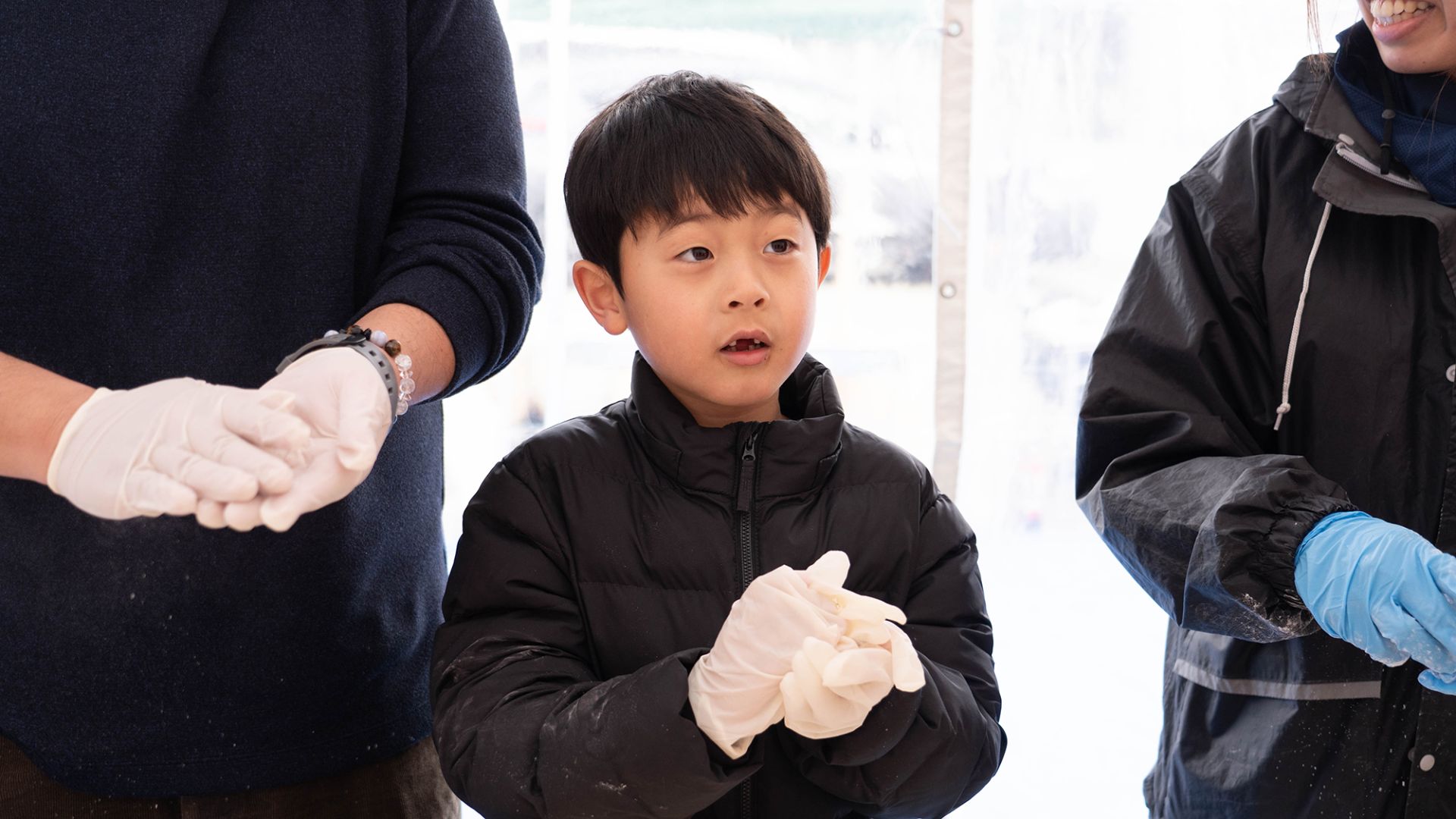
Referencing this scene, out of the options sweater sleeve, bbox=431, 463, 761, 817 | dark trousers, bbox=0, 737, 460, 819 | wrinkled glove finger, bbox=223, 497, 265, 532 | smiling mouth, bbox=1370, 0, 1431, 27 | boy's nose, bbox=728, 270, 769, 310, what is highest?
smiling mouth, bbox=1370, 0, 1431, 27

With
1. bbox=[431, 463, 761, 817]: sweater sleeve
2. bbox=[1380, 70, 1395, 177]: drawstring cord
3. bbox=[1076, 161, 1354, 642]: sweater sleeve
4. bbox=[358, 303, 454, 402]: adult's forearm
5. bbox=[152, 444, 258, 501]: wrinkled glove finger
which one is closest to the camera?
bbox=[152, 444, 258, 501]: wrinkled glove finger

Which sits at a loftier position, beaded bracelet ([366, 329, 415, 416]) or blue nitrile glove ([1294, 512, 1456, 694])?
beaded bracelet ([366, 329, 415, 416])

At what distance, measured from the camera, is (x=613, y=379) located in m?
2.85

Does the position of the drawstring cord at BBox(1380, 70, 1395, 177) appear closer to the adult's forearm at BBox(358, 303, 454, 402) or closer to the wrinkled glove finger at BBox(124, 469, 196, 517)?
the adult's forearm at BBox(358, 303, 454, 402)

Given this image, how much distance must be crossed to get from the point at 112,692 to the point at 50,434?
330 millimetres

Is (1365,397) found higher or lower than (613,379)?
higher

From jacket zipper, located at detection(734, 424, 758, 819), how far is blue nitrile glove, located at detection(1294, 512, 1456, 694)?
0.59m

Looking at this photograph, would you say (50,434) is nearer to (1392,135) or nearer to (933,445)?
(1392,135)

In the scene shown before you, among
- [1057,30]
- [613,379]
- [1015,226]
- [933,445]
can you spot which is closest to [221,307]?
[613,379]

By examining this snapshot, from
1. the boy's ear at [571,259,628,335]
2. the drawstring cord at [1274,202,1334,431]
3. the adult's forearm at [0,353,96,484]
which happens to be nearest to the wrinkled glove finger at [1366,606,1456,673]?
the drawstring cord at [1274,202,1334,431]

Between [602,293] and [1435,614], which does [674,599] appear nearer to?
[602,293]

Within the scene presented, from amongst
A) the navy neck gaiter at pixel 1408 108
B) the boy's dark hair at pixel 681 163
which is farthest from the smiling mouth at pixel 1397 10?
the boy's dark hair at pixel 681 163

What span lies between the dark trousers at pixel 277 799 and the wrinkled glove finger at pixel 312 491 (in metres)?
0.41

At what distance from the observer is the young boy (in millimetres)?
994
